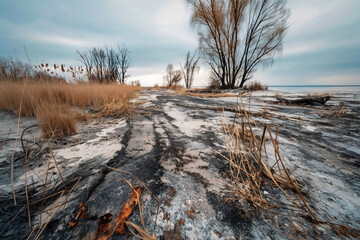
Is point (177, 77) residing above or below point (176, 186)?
above

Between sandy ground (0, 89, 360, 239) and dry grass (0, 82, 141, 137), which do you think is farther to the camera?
dry grass (0, 82, 141, 137)

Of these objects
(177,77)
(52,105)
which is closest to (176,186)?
(52,105)

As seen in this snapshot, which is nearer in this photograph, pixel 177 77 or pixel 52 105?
pixel 52 105

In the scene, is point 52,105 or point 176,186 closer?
point 176,186

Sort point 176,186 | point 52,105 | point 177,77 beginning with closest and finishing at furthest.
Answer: point 176,186 → point 52,105 → point 177,77

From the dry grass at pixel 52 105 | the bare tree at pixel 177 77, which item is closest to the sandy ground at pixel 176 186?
the dry grass at pixel 52 105

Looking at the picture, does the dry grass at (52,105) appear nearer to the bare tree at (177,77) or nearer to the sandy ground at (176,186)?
the sandy ground at (176,186)

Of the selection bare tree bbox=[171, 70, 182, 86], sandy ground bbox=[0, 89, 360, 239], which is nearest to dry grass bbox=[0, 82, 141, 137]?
sandy ground bbox=[0, 89, 360, 239]

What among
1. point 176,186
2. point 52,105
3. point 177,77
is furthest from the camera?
point 177,77

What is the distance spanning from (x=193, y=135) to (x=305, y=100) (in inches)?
129

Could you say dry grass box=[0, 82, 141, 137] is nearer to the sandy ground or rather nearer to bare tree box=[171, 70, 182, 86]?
the sandy ground

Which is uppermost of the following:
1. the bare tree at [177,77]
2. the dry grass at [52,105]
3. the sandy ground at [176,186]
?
the bare tree at [177,77]

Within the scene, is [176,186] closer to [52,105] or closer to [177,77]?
[52,105]

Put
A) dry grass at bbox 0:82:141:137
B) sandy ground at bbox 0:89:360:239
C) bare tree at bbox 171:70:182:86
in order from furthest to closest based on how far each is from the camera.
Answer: bare tree at bbox 171:70:182:86 → dry grass at bbox 0:82:141:137 → sandy ground at bbox 0:89:360:239
